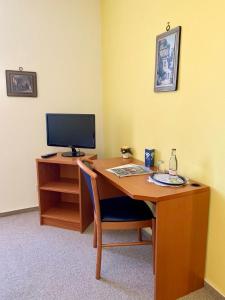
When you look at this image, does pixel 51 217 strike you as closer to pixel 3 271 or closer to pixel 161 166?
pixel 3 271

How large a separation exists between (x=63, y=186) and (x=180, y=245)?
144 cm

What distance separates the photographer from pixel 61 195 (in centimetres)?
294

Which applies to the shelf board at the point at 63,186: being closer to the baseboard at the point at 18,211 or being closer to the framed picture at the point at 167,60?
the baseboard at the point at 18,211

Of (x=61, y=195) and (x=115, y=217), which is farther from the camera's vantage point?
(x=61, y=195)

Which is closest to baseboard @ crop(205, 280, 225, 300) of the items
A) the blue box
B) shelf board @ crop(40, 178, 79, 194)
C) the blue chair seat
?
the blue chair seat

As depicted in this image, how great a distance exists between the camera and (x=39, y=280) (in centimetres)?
180

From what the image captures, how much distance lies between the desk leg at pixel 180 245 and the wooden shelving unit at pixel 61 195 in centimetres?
112

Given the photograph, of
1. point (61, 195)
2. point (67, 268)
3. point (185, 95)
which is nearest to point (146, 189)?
point (185, 95)

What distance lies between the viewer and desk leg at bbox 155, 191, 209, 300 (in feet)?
4.86

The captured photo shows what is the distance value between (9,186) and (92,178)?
5.20ft

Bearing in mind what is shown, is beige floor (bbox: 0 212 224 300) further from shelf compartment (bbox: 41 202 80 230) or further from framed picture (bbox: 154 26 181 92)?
framed picture (bbox: 154 26 181 92)

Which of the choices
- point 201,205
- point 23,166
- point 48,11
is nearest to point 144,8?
point 48,11

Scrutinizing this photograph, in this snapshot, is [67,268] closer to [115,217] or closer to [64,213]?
[115,217]

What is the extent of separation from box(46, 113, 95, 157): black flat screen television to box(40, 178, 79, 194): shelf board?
12.8 inches
